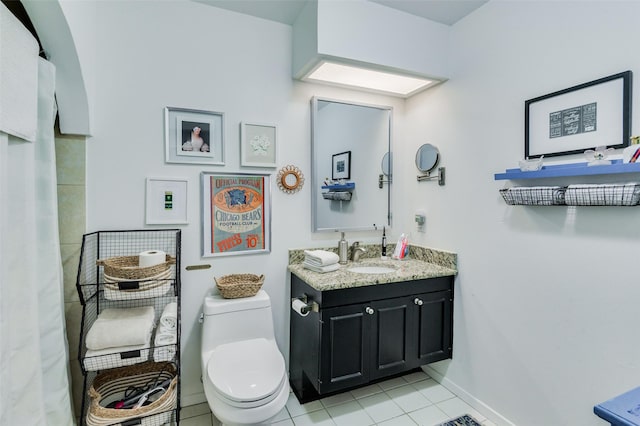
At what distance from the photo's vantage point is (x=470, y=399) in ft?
7.25

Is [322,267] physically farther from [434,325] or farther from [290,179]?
[434,325]

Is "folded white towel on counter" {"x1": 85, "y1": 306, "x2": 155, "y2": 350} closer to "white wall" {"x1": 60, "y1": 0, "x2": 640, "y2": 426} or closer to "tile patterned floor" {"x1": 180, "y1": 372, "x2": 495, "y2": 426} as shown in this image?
"white wall" {"x1": 60, "y1": 0, "x2": 640, "y2": 426}

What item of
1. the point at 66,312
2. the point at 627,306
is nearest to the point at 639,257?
the point at 627,306

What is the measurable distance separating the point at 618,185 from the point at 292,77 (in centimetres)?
194

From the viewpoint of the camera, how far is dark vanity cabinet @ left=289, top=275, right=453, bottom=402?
1.98 metres

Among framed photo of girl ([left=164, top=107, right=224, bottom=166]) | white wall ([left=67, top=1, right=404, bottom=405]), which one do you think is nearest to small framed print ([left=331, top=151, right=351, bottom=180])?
white wall ([left=67, top=1, right=404, bottom=405])

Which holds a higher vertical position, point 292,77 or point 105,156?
point 292,77

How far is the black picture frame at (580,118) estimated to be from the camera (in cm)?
146

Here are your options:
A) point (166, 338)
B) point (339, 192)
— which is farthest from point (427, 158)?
point (166, 338)

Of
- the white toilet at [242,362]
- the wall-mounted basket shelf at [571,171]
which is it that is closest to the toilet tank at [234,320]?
the white toilet at [242,362]

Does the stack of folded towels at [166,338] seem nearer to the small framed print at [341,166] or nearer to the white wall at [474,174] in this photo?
the white wall at [474,174]

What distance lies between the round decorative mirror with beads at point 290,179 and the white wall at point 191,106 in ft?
0.14

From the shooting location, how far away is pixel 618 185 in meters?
1.38

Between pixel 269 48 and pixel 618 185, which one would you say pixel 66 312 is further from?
pixel 618 185
